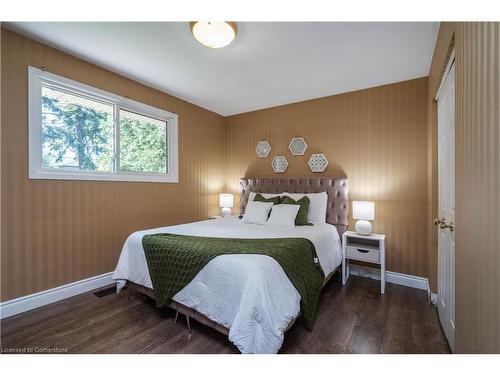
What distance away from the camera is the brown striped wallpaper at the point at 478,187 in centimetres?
85

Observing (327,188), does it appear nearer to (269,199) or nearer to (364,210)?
(364,210)

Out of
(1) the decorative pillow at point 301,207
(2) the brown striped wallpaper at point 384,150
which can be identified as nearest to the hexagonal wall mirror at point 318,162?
(2) the brown striped wallpaper at point 384,150

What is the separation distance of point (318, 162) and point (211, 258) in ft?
8.09

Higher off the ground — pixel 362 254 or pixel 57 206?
pixel 57 206

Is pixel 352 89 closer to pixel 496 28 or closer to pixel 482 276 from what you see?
pixel 496 28

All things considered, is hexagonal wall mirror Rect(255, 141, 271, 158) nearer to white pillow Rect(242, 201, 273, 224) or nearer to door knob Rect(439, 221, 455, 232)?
white pillow Rect(242, 201, 273, 224)

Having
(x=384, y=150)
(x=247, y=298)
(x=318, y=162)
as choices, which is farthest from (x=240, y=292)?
(x=384, y=150)

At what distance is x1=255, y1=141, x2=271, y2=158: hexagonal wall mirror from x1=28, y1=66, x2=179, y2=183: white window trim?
1.47 meters

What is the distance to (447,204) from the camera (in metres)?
1.77

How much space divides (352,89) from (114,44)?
117 inches

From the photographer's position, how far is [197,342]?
5.60 ft

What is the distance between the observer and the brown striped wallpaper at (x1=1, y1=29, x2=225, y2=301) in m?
2.07
